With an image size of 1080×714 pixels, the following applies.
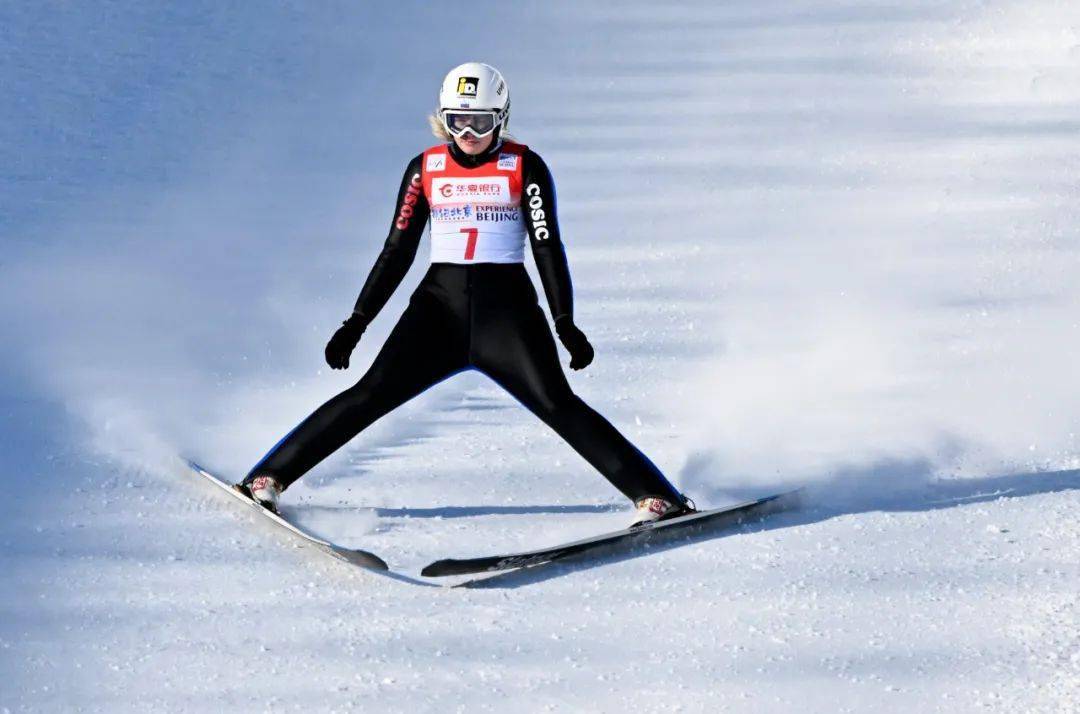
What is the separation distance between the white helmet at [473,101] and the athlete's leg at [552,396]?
48 cm

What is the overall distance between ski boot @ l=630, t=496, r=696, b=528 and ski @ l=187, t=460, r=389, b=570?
672 mm

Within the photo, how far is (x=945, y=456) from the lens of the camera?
516 centimetres

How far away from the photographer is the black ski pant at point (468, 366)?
4492 mm

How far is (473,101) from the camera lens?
14.6 feet

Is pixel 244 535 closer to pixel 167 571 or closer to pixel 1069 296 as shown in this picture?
pixel 167 571

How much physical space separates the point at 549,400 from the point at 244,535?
0.85 metres

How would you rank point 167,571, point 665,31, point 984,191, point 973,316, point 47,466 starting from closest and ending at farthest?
point 167,571
point 47,466
point 973,316
point 984,191
point 665,31

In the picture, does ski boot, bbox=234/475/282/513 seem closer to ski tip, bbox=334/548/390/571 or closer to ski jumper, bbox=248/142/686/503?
ski jumper, bbox=248/142/686/503

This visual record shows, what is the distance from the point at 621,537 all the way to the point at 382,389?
2.42 feet

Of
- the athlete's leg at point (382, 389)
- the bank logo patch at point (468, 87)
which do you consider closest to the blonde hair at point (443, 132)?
the bank logo patch at point (468, 87)

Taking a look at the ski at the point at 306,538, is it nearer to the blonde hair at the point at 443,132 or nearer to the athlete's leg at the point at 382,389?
the athlete's leg at the point at 382,389

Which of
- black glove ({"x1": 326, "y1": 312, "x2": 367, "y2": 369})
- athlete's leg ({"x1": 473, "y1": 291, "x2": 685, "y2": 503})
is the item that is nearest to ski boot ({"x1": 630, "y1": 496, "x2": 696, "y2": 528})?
athlete's leg ({"x1": 473, "y1": 291, "x2": 685, "y2": 503})

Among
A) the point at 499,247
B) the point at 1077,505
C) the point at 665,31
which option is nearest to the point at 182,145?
the point at 665,31

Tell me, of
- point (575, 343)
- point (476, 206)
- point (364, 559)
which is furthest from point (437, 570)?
point (476, 206)
